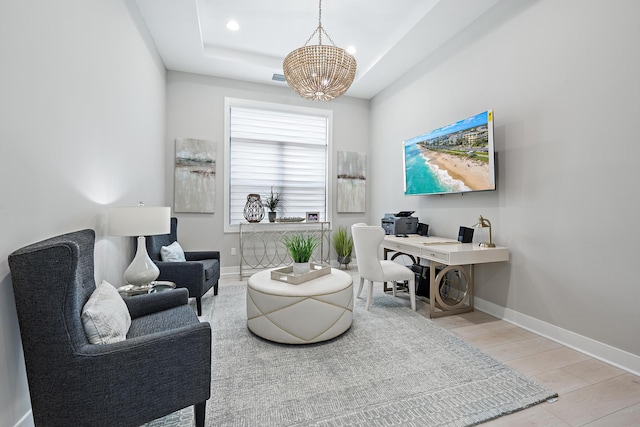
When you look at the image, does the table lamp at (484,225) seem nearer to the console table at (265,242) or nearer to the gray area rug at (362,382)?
the gray area rug at (362,382)

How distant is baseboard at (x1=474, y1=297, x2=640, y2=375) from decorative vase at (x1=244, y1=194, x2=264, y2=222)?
3.25m

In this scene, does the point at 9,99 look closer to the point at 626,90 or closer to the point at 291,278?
the point at 291,278

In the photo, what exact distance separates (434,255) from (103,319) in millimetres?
2559

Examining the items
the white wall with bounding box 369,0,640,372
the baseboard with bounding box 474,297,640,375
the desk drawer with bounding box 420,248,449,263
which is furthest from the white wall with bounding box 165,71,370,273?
the baseboard with bounding box 474,297,640,375

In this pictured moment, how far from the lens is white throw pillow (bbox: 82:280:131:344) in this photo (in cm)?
122

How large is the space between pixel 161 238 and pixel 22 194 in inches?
83.0

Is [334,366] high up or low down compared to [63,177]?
down

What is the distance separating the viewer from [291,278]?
2.46m

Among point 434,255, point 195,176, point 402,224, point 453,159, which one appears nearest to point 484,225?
point 434,255

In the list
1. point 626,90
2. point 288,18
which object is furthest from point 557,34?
point 288,18

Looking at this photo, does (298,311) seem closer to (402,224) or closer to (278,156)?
(402,224)

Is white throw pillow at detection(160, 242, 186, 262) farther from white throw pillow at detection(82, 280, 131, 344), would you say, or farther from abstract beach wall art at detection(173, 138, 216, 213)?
white throw pillow at detection(82, 280, 131, 344)

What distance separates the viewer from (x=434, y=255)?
110 inches

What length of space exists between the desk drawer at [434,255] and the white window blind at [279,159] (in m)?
2.55
